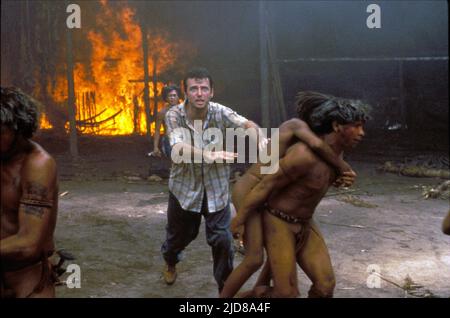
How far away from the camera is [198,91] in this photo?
4.79 meters

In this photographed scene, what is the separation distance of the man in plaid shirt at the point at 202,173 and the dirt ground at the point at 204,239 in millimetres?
626

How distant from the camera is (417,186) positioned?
408 inches

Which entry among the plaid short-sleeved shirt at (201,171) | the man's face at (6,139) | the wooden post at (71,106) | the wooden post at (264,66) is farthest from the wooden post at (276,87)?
the man's face at (6,139)

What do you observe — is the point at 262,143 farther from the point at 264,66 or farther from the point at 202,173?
the point at 264,66

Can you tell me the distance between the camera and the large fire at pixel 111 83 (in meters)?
17.2

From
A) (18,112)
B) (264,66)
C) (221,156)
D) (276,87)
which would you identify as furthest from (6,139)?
(276,87)

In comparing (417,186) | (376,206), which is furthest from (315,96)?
(417,186)

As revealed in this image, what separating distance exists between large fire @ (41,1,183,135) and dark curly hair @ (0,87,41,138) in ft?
46.0

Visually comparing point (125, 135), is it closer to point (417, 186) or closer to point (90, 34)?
point (90, 34)

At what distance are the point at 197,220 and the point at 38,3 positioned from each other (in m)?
13.5

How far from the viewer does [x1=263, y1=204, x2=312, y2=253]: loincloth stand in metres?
4.03

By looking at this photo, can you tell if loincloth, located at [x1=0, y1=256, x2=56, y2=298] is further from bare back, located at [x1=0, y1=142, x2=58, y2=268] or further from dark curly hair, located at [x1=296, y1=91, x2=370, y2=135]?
dark curly hair, located at [x1=296, y1=91, x2=370, y2=135]

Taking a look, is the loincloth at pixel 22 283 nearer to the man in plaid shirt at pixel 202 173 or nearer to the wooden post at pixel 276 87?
the man in plaid shirt at pixel 202 173

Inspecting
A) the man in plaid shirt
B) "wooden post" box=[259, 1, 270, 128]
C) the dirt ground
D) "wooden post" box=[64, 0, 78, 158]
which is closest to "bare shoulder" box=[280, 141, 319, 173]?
the man in plaid shirt
